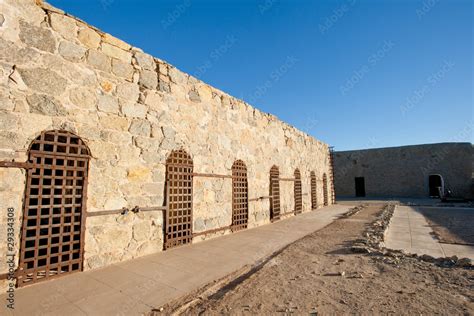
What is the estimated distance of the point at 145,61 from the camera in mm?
4582

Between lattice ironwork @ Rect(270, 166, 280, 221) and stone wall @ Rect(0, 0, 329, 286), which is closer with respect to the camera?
stone wall @ Rect(0, 0, 329, 286)

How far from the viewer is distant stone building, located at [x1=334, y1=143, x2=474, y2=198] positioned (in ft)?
65.4

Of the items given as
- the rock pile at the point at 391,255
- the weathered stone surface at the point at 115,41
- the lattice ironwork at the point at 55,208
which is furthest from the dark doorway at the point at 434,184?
the lattice ironwork at the point at 55,208

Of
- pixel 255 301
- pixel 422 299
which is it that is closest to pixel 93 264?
pixel 255 301

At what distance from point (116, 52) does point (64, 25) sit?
76cm

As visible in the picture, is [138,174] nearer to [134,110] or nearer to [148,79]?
[134,110]

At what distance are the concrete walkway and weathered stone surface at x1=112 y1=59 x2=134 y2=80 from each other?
2981mm

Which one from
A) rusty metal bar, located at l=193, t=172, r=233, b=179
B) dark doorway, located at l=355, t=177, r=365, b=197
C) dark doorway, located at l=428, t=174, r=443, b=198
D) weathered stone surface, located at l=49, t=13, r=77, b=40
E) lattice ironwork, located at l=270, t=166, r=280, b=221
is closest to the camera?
weathered stone surface, located at l=49, t=13, r=77, b=40

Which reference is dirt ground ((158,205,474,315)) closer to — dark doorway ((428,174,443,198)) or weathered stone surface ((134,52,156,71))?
weathered stone surface ((134,52,156,71))

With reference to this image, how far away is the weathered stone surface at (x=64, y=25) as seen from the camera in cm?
343

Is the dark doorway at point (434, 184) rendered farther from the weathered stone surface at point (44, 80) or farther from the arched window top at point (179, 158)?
the weathered stone surface at point (44, 80)

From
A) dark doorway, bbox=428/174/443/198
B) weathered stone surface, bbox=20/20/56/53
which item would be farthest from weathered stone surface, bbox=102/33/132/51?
dark doorway, bbox=428/174/443/198

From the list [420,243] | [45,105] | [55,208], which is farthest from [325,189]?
[45,105]

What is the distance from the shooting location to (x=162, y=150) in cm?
464
